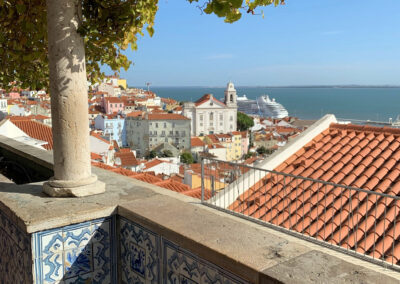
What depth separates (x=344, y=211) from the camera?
5961 millimetres

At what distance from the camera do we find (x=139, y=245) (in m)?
2.29

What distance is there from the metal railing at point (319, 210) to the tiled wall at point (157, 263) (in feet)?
7.81

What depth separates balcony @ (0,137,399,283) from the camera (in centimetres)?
158

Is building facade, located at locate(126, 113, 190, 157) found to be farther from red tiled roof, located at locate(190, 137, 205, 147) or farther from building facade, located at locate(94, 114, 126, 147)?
building facade, located at locate(94, 114, 126, 147)

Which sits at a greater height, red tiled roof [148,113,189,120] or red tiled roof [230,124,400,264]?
red tiled roof [230,124,400,264]

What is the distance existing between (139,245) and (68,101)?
962 millimetres

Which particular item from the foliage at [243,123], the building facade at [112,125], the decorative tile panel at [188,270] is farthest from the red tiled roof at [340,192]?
the foliage at [243,123]

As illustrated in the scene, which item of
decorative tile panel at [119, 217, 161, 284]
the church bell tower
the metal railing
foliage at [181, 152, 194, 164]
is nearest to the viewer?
decorative tile panel at [119, 217, 161, 284]

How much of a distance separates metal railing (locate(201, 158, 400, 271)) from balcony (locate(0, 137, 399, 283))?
237cm

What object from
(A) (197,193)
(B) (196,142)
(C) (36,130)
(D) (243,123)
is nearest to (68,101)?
(A) (197,193)

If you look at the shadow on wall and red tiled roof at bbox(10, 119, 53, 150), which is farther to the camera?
red tiled roof at bbox(10, 119, 53, 150)

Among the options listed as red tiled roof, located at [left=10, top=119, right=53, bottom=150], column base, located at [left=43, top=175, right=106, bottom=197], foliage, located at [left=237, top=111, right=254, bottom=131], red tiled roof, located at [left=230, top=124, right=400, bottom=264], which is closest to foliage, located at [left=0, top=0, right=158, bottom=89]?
column base, located at [left=43, top=175, right=106, bottom=197]

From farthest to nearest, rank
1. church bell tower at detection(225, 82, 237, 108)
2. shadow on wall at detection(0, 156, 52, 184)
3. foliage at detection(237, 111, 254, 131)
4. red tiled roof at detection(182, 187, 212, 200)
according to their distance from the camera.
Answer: foliage at detection(237, 111, 254, 131) < church bell tower at detection(225, 82, 237, 108) < red tiled roof at detection(182, 187, 212, 200) < shadow on wall at detection(0, 156, 52, 184)

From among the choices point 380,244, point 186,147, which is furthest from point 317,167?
point 186,147
